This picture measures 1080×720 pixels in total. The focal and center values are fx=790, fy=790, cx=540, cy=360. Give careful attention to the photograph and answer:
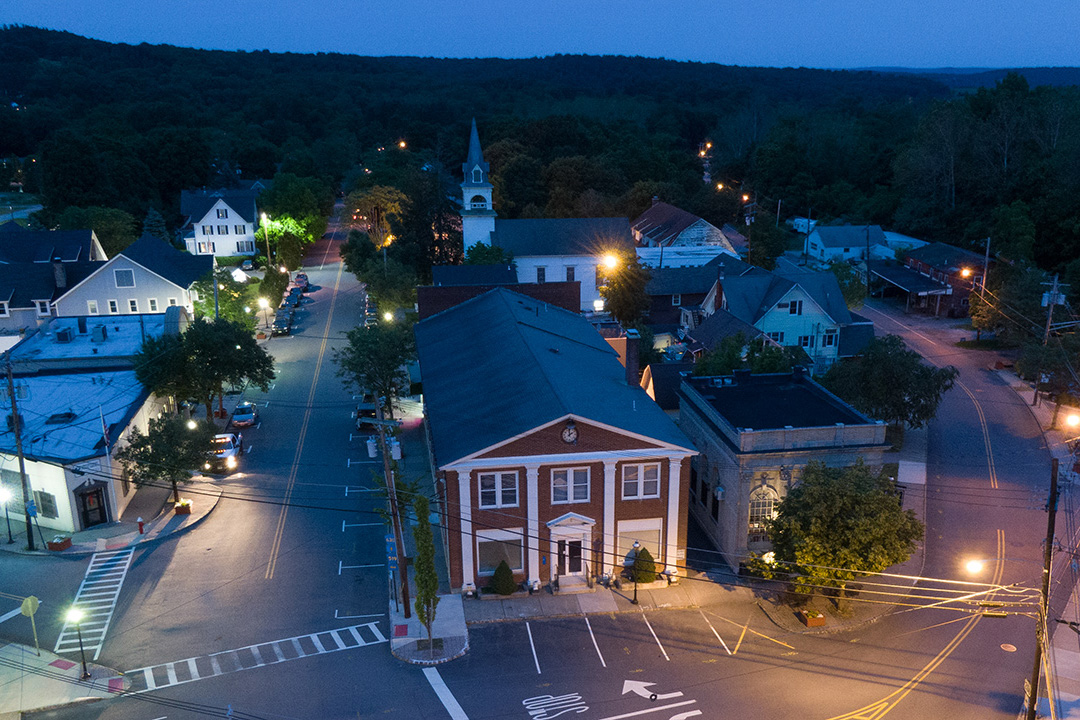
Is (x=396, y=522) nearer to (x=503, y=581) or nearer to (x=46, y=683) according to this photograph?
(x=503, y=581)

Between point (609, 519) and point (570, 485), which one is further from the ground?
point (570, 485)

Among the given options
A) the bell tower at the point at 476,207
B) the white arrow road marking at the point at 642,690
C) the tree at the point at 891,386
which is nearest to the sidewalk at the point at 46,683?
the white arrow road marking at the point at 642,690

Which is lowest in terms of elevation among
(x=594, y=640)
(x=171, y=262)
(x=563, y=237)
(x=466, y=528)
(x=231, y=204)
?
(x=594, y=640)

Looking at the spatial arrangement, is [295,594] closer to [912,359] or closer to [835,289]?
[912,359]

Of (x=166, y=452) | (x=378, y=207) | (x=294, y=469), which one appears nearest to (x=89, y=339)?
(x=294, y=469)

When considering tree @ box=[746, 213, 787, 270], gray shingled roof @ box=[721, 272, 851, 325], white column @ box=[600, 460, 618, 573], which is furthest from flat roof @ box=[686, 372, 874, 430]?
tree @ box=[746, 213, 787, 270]

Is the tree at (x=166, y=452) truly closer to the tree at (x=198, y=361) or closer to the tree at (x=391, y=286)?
the tree at (x=198, y=361)
